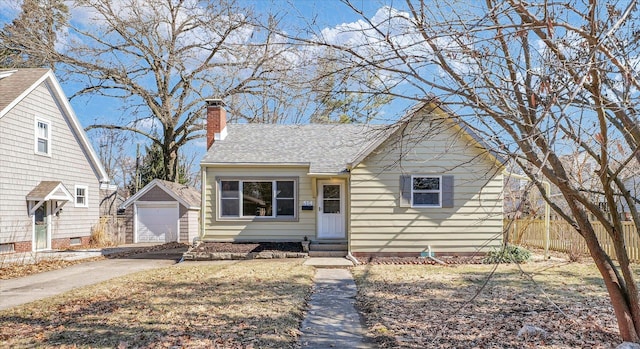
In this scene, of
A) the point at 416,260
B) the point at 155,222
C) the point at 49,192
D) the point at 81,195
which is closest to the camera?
the point at 416,260

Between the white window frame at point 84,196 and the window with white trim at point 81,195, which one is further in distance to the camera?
the window with white trim at point 81,195

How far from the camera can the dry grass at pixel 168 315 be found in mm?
4980

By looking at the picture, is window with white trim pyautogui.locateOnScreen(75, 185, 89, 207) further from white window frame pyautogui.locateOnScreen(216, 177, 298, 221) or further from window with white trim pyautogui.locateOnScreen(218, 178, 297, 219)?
window with white trim pyautogui.locateOnScreen(218, 178, 297, 219)

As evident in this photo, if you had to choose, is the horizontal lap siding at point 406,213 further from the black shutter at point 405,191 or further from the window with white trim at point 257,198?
the window with white trim at point 257,198

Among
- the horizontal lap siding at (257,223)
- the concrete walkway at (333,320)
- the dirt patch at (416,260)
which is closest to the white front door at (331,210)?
the horizontal lap siding at (257,223)

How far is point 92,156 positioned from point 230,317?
51.9ft

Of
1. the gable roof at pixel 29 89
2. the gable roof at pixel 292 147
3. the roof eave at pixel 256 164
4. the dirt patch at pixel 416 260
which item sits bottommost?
the dirt patch at pixel 416 260

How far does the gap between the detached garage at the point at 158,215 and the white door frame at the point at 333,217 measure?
932 cm

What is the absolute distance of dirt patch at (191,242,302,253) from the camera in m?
13.9

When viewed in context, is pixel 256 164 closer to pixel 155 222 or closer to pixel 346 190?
pixel 346 190

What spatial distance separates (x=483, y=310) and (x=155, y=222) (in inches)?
736

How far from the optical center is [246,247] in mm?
14070

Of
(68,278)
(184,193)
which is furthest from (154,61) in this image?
(68,278)

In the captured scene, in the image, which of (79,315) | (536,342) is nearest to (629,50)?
(536,342)
